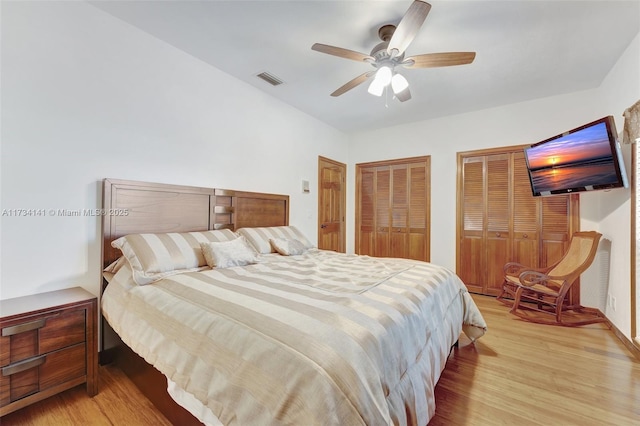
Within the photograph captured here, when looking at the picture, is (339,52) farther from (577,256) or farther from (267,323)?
(577,256)

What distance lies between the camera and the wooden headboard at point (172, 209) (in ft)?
6.91

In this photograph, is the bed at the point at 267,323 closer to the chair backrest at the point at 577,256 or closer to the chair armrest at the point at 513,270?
the chair backrest at the point at 577,256

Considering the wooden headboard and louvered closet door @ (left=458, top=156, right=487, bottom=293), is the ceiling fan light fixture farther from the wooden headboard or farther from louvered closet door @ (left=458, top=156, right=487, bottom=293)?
louvered closet door @ (left=458, top=156, right=487, bottom=293)

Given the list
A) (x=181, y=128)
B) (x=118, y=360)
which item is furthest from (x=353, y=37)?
(x=118, y=360)

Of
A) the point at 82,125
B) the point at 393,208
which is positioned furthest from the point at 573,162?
the point at 82,125

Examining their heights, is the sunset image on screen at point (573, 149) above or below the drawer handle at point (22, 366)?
above

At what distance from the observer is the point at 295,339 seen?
97cm

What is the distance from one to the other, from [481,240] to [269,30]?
380cm

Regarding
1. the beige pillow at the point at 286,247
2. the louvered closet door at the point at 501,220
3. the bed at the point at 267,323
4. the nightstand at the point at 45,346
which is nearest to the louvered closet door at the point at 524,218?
the louvered closet door at the point at 501,220

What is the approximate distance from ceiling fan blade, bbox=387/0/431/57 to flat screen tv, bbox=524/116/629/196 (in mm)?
2075

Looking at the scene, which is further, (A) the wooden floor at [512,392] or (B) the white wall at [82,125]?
(B) the white wall at [82,125]

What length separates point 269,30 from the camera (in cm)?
225

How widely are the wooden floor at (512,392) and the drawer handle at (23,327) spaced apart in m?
0.52

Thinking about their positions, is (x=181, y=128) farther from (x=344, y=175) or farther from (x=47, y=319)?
(x=344, y=175)
